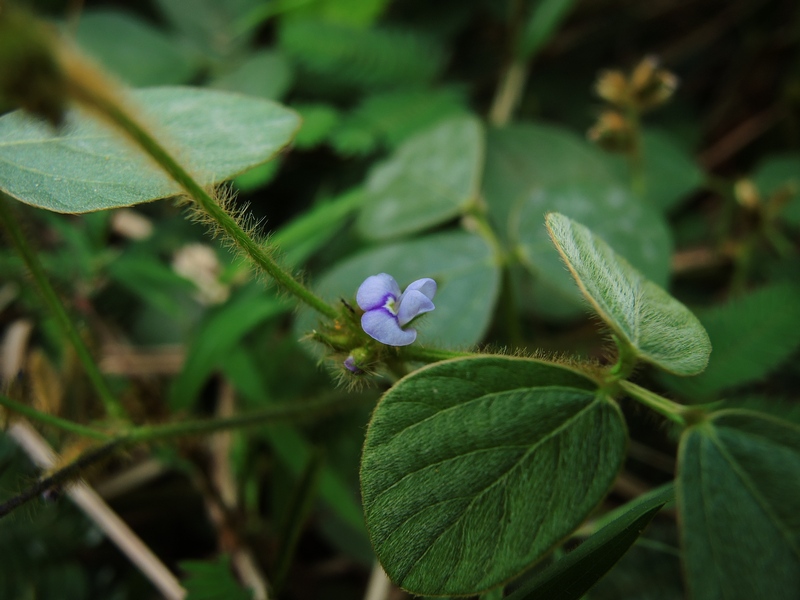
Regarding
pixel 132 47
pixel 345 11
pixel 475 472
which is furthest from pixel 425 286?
pixel 132 47

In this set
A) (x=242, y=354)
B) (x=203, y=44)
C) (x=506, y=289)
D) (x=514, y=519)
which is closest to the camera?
(x=514, y=519)

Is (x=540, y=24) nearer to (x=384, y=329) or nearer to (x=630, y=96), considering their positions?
(x=630, y=96)

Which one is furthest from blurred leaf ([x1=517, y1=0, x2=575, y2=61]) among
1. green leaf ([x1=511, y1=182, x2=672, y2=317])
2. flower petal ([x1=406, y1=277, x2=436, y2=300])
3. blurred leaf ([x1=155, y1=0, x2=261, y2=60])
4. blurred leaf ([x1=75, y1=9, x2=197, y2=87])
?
flower petal ([x1=406, y1=277, x2=436, y2=300])

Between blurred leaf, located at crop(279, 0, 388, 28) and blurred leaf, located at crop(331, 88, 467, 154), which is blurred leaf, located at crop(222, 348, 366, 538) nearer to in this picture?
blurred leaf, located at crop(331, 88, 467, 154)

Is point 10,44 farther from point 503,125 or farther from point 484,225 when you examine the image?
point 503,125

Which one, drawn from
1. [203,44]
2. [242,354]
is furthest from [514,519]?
[203,44]

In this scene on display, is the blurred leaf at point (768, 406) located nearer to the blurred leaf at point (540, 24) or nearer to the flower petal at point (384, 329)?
the flower petal at point (384, 329)

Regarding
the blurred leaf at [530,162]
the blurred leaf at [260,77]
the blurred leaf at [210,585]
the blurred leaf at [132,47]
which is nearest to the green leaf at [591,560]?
the blurred leaf at [210,585]
